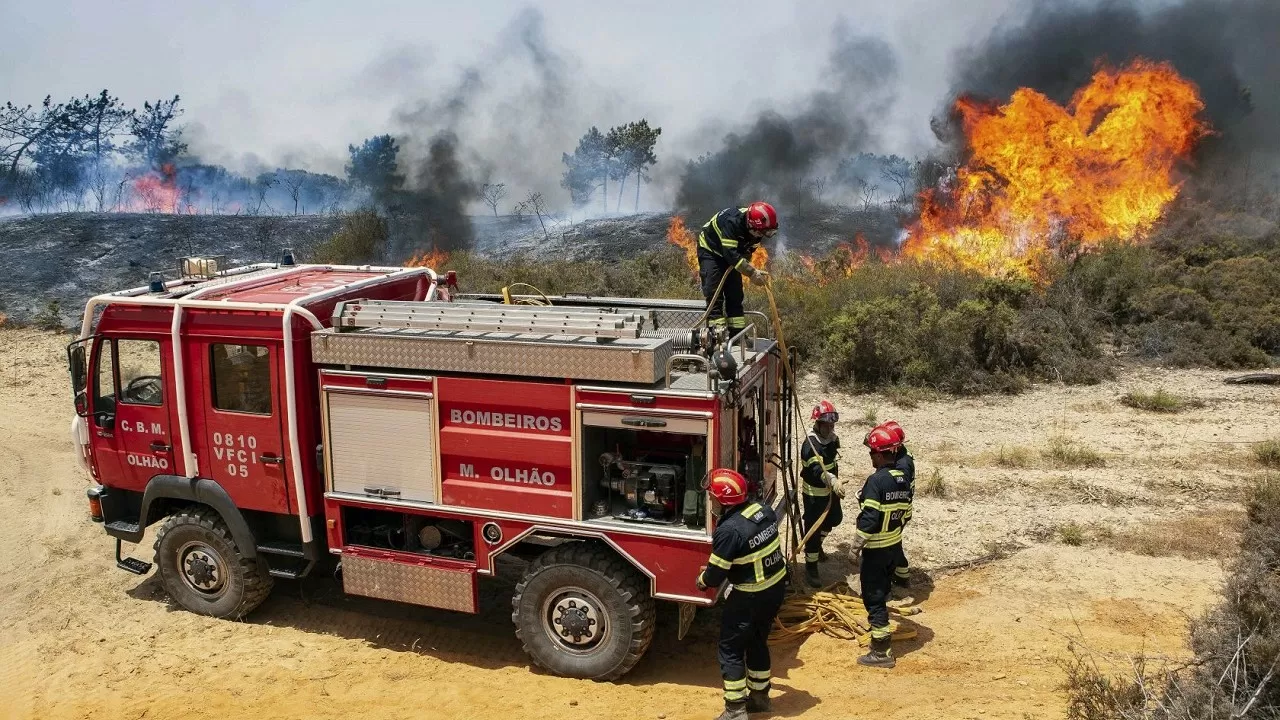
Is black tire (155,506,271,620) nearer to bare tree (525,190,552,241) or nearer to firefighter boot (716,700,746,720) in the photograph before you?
firefighter boot (716,700,746,720)

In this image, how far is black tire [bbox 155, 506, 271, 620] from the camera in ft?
25.1

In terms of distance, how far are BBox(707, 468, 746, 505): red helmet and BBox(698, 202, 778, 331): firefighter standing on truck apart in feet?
6.80

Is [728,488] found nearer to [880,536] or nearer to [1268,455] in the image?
[880,536]

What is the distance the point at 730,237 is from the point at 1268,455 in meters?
8.20

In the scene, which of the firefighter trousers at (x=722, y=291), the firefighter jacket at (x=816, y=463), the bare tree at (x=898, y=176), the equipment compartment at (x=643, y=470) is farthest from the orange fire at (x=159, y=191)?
the equipment compartment at (x=643, y=470)

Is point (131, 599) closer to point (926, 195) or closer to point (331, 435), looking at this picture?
point (331, 435)

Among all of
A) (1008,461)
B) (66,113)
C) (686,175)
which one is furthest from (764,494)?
(66,113)

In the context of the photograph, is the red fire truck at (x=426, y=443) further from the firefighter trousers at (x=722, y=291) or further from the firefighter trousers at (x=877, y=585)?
the firefighter trousers at (x=877, y=585)

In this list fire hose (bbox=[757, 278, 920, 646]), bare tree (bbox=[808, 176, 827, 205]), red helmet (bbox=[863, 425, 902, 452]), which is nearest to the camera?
red helmet (bbox=[863, 425, 902, 452])

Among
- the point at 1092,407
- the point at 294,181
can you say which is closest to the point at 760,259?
the point at 1092,407

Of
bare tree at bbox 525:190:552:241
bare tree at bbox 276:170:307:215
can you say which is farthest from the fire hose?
bare tree at bbox 276:170:307:215

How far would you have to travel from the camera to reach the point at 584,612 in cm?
657

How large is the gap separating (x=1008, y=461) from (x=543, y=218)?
39841 mm

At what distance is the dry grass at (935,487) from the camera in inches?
412
